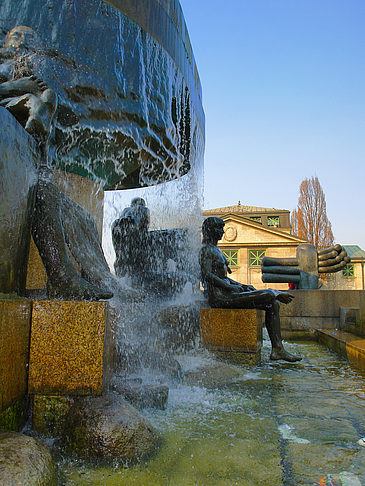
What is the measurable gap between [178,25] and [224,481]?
540 centimetres

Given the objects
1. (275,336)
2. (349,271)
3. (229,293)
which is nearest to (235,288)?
(229,293)

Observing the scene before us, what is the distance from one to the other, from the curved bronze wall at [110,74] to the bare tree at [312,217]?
1345 inches

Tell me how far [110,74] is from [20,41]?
0.91 metres

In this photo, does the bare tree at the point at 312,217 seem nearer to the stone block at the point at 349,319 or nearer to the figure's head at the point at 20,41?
the stone block at the point at 349,319

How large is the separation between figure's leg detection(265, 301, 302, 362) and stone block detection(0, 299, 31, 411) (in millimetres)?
3688

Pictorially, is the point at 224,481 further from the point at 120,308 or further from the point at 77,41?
the point at 77,41

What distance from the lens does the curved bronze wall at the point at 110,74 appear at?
3.93 m

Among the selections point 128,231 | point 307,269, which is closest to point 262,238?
point 307,269

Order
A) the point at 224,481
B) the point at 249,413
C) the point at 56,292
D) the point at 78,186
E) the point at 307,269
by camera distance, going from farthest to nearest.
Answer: the point at 307,269, the point at 78,186, the point at 249,413, the point at 56,292, the point at 224,481

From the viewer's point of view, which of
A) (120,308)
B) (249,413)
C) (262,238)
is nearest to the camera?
(249,413)

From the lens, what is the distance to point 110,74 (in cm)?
422

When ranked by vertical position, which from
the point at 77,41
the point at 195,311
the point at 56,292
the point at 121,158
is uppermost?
the point at 77,41

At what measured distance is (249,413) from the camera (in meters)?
2.82

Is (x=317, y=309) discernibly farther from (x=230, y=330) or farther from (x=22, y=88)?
(x=22, y=88)
